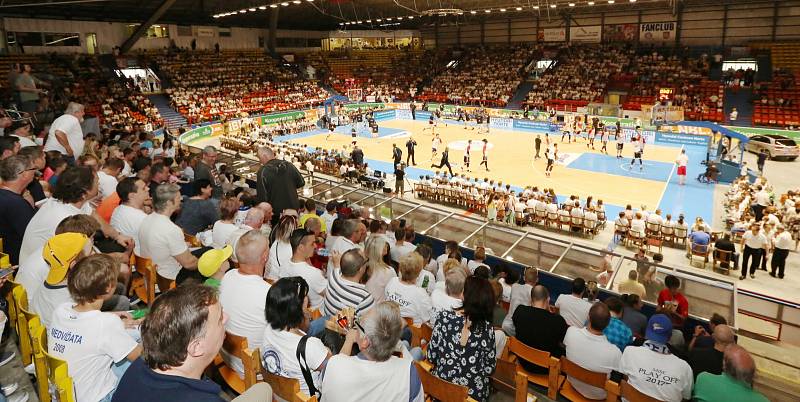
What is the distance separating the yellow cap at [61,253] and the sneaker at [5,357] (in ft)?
5.35

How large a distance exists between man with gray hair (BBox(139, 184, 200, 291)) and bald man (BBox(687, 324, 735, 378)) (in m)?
5.46

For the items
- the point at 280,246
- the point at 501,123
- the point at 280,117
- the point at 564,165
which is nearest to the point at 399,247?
the point at 280,246

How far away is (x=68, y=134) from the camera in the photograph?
9.96 m

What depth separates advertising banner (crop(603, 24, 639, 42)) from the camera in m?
45.1

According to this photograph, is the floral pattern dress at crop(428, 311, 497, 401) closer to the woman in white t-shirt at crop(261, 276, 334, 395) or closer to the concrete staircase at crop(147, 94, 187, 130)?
the woman in white t-shirt at crop(261, 276, 334, 395)

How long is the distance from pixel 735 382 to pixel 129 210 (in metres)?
6.88

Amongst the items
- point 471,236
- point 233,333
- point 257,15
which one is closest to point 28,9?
point 257,15

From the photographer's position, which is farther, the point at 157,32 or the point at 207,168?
the point at 157,32

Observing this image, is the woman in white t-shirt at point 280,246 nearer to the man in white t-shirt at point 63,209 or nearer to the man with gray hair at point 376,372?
the man in white t-shirt at point 63,209

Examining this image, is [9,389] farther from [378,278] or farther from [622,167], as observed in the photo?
[622,167]

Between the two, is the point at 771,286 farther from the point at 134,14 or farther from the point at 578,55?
the point at 134,14

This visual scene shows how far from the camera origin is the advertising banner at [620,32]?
148 feet

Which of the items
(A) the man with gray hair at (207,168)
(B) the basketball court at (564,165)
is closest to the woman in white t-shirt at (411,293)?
(A) the man with gray hair at (207,168)

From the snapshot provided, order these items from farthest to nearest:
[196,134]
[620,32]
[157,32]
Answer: [620,32] → [157,32] → [196,134]
